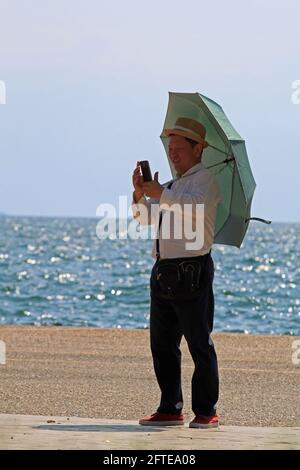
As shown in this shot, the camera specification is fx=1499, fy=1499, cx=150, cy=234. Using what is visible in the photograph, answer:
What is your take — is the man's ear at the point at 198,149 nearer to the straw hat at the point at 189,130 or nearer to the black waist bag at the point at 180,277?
the straw hat at the point at 189,130

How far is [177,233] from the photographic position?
938 cm

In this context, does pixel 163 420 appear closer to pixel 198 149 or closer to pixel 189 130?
pixel 198 149

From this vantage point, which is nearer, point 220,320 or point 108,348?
point 108,348

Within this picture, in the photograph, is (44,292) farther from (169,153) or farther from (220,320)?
(169,153)

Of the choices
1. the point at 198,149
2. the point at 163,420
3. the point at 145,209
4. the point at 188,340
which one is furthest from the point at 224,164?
the point at 163,420

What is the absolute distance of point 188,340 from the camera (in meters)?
9.43

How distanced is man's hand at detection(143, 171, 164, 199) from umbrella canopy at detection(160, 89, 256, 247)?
658 millimetres

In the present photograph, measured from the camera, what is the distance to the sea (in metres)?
32.0

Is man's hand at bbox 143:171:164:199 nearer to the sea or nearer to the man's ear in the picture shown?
the man's ear

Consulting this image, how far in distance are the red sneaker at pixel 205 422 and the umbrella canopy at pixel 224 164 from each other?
1225 mm
